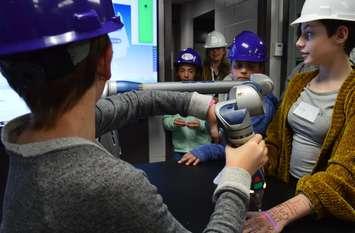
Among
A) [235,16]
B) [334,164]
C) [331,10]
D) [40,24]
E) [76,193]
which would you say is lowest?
[334,164]

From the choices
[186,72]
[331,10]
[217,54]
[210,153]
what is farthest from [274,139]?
[217,54]

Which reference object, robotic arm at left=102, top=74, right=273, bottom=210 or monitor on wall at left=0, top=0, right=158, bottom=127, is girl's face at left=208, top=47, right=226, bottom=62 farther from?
robotic arm at left=102, top=74, right=273, bottom=210

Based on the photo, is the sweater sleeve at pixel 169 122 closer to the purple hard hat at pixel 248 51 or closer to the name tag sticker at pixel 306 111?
the purple hard hat at pixel 248 51

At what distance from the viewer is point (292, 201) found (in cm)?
98

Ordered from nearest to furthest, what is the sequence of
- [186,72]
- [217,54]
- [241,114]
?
Result: [241,114], [186,72], [217,54]

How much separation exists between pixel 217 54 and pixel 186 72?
1.08 metres

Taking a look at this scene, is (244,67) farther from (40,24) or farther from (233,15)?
(233,15)

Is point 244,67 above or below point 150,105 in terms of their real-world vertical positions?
above

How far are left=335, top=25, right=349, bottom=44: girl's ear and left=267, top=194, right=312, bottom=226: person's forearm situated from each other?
0.58m

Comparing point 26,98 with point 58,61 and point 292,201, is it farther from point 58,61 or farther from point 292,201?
point 292,201

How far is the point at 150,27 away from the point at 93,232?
→ 1.67 m

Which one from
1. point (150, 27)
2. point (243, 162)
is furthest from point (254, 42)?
point (243, 162)

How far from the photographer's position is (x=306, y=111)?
123 cm

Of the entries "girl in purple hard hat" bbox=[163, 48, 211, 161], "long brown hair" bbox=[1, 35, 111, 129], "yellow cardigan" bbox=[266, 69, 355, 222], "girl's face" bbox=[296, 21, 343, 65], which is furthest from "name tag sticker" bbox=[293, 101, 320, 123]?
"girl in purple hard hat" bbox=[163, 48, 211, 161]
